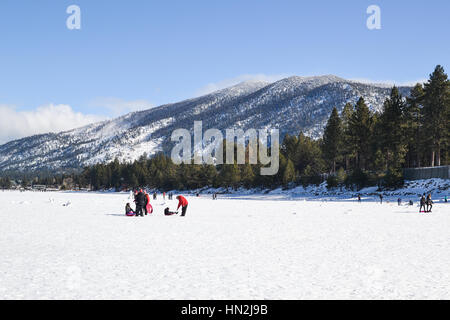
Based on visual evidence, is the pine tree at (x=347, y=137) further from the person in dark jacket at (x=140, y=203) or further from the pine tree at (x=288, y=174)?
the person in dark jacket at (x=140, y=203)

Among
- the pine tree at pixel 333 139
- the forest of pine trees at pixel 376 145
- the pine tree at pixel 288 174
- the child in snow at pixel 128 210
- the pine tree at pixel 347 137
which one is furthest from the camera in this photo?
the pine tree at pixel 288 174

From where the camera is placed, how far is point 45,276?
9000 millimetres

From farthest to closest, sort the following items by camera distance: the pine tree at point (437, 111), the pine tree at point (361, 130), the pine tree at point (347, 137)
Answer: the pine tree at point (347, 137) → the pine tree at point (361, 130) → the pine tree at point (437, 111)

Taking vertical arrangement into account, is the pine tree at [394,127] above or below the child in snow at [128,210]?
above

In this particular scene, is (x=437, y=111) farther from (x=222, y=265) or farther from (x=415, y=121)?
(x=222, y=265)

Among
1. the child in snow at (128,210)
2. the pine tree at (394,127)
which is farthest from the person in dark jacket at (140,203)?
the pine tree at (394,127)

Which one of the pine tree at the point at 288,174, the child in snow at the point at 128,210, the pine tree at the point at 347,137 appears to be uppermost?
the pine tree at the point at 347,137

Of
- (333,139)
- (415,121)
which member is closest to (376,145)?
(415,121)

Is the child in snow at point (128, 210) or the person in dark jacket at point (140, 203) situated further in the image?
the child in snow at point (128, 210)

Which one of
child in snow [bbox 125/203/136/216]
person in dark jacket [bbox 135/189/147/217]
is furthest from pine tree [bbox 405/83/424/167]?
child in snow [bbox 125/203/136/216]

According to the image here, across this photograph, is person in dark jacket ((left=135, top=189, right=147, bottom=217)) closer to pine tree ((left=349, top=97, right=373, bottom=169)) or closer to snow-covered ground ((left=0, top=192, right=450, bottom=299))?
snow-covered ground ((left=0, top=192, right=450, bottom=299))

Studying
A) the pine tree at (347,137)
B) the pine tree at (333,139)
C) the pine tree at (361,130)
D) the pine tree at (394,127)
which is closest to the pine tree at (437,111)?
the pine tree at (394,127)
